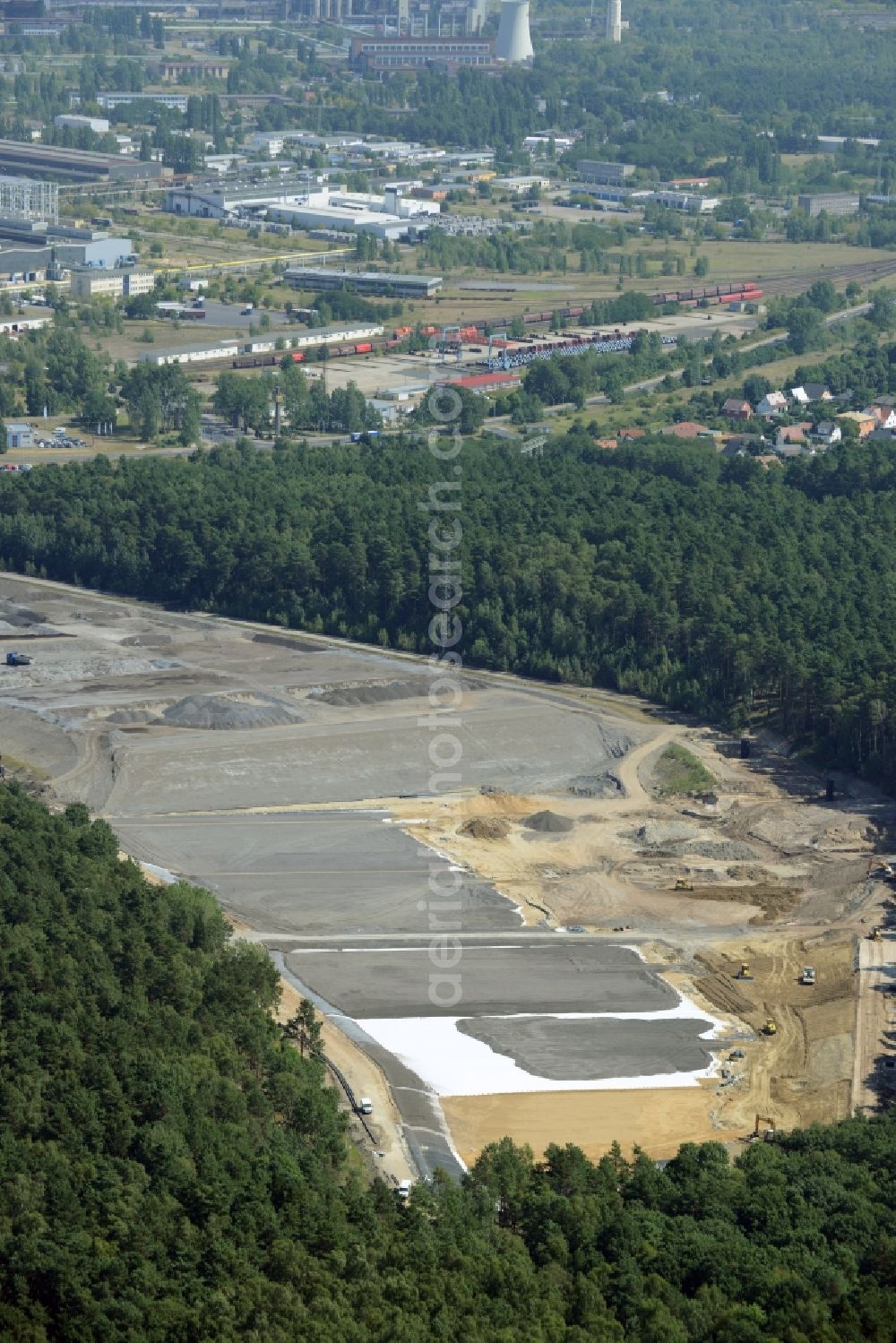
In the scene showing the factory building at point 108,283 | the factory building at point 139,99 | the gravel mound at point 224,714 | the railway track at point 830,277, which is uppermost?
the factory building at point 139,99

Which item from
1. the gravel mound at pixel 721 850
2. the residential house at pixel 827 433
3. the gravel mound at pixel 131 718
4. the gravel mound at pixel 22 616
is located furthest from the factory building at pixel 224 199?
the gravel mound at pixel 721 850

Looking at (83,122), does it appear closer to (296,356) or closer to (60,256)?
(60,256)

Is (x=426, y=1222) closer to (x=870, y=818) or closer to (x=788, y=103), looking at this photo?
(x=870, y=818)

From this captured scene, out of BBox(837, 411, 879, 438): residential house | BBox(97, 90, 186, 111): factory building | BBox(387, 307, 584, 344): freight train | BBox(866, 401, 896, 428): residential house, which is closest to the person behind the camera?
BBox(837, 411, 879, 438): residential house

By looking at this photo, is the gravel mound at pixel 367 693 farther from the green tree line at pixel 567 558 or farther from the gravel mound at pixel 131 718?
the gravel mound at pixel 131 718

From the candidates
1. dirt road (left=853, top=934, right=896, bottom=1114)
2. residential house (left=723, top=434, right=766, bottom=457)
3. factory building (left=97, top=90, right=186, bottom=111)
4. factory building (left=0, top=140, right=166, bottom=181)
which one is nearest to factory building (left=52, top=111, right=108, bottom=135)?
factory building (left=97, top=90, right=186, bottom=111)

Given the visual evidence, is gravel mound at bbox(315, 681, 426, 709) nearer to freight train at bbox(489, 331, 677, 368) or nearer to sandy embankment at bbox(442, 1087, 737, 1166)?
sandy embankment at bbox(442, 1087, 737, 1166)

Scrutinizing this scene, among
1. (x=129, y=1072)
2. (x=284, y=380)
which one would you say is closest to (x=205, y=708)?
(x=129, y=1072)
